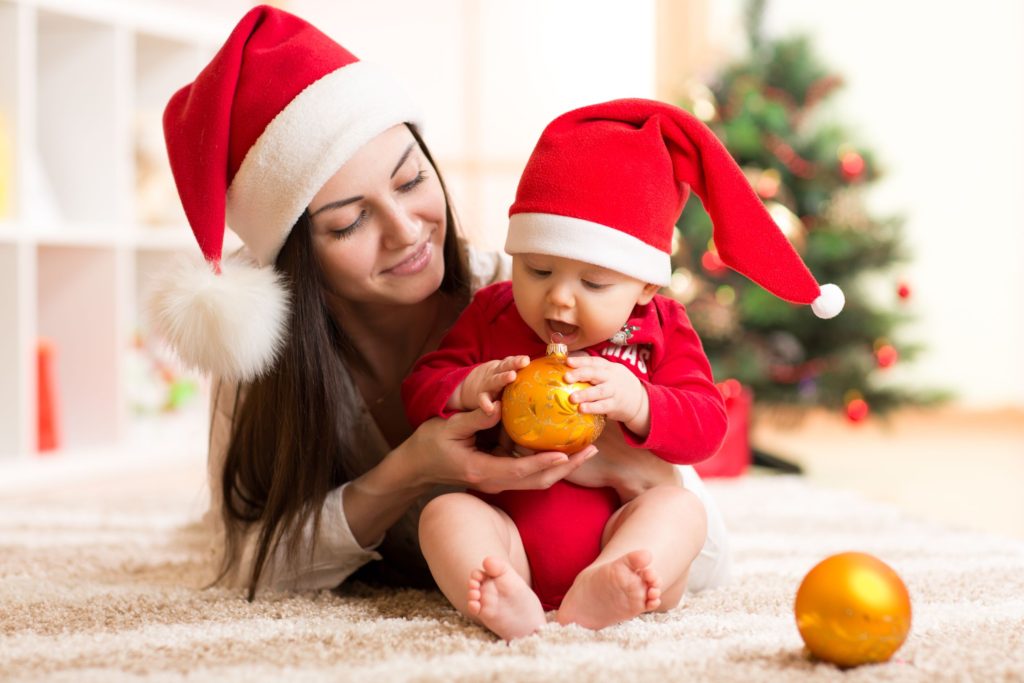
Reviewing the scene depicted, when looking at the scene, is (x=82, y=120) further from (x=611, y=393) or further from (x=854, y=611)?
(x=854, y=611)

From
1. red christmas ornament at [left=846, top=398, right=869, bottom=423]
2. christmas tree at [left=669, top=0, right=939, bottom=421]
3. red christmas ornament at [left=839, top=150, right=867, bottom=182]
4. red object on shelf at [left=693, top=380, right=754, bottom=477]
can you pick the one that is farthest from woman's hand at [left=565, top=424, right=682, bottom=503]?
red christmas ornament at [left=839, top=150, right=867, bottom=182]

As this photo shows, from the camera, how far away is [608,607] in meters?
1.10

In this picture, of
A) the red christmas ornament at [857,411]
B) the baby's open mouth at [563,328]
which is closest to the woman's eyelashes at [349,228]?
the baby's open mouth at [563,328]

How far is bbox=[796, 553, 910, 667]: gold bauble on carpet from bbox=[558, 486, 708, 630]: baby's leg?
0.15 meters

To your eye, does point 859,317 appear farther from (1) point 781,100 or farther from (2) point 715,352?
(1) point 781,100

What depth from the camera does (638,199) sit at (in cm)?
115

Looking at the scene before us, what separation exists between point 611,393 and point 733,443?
1401 millimetres

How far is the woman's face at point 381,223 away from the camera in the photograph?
1.30m

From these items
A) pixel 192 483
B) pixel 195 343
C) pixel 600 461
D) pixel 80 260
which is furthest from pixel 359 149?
pixel 80 260

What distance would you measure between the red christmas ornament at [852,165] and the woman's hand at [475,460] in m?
1.74

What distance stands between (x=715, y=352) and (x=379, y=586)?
147 cm

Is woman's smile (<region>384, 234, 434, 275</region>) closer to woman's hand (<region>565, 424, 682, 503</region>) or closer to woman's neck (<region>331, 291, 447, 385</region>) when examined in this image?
woman's neck (<region>331, 291, 447, 385</region>)

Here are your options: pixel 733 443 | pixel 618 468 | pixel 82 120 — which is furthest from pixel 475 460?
pixel 82 120

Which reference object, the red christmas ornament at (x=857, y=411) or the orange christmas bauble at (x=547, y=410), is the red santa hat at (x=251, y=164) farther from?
the red christmas ornament at (x=857, y=411)
